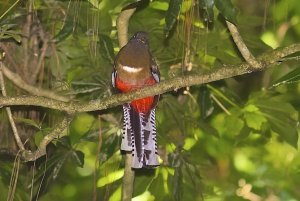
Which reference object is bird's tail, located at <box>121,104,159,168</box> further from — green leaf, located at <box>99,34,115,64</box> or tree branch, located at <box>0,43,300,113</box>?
tree branch, located at <box>0,43,300,113</box>

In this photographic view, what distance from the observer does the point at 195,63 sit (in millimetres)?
3389

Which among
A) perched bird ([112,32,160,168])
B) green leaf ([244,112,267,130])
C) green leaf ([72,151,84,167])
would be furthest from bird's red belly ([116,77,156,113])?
green leaf ([244,112,267,130])

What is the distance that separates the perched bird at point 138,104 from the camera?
9.78 ft

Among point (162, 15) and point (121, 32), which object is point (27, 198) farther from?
point (162, 15)

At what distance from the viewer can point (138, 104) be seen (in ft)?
9.84

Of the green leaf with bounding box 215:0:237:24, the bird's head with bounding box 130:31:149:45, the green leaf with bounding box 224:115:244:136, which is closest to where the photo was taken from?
the green leaf with bounding box 215:0:237:24

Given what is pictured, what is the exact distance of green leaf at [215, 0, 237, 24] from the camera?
7.57ft

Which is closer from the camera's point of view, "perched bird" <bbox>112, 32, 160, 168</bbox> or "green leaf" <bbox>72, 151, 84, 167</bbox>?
"perched bird" <bbox>112, 32, 160, 168</bbox>

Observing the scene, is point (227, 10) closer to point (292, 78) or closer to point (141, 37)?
point (292, 78)

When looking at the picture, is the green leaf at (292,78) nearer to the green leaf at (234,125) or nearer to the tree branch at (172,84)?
the tree branch at (172,84)

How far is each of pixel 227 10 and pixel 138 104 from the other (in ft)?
2.72

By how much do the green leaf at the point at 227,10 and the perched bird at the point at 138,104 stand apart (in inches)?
29.7

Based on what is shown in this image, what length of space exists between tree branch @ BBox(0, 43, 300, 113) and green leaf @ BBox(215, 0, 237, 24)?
7.4 inches

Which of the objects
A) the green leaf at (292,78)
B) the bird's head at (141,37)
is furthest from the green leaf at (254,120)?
the green leaf at (292,78)
